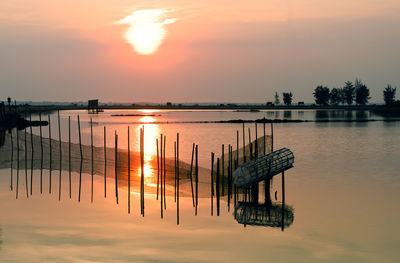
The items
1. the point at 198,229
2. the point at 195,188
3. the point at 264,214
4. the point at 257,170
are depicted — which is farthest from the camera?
the point at 195,188

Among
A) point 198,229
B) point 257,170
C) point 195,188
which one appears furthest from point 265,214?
point 195,188

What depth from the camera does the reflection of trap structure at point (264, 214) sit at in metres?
25.7

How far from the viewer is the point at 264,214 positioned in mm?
27031

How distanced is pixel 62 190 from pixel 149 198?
20.2 feet

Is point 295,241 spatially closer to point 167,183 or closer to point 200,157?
point 167,183

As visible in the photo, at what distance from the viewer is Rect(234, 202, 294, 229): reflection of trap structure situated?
25703 millimetres

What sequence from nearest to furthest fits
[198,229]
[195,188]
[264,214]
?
1. [198,229]
2. [264,214]
3. [195,188]

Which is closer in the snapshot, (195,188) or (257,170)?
(257,170)

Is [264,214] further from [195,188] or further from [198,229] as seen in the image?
[195,188]

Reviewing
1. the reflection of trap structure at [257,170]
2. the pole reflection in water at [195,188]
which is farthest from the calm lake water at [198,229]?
the reflection of trap structure at [257,170]

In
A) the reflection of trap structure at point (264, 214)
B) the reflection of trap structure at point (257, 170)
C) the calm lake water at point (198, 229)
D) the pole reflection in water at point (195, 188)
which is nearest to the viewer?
the calm lake water at point (198, 229)

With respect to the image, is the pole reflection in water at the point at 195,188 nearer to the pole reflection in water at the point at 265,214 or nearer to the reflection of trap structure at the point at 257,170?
the pole reflection in water at the point at 265,214

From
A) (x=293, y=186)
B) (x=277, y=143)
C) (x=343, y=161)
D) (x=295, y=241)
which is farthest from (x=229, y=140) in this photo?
(x=295, y=241)

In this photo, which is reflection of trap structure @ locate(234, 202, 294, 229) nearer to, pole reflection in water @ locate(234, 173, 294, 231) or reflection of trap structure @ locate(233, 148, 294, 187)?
pole reflection in water @ locate(234, 173, 294, 231)
